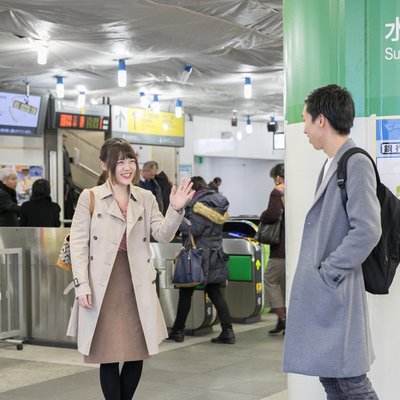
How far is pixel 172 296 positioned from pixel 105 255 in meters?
4.12

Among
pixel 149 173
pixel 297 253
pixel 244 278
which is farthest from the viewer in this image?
pixel 149 173

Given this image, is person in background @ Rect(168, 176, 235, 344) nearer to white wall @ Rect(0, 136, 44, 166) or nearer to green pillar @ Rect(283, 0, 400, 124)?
green pillar @ Rect(283, 0, 400, 124)

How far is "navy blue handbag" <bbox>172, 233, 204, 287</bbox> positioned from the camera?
7.35 m

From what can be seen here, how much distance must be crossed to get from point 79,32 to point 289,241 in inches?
237

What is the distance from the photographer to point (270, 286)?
823 cm

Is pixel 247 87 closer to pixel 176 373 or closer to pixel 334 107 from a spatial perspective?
pixel 176 373

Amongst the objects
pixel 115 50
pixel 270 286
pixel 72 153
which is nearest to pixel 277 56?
pixel 115 50

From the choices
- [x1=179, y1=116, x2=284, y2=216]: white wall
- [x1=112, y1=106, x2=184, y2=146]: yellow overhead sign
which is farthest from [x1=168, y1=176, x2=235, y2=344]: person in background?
[x1=179, y1=116, x2=284, y2=216]: white wall

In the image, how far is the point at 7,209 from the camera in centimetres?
1026

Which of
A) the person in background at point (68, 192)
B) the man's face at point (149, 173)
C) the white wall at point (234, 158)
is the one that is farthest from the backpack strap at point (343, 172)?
the white wall at point (234, 158)

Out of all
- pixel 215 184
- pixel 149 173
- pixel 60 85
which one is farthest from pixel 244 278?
pixel 60 85

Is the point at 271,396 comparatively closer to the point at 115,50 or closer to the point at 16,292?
the point at 16,292

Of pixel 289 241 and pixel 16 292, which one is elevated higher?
pixel 289 241

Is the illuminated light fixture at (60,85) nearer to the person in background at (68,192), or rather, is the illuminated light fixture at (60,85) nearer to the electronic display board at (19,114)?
the electronic display board at (19,114)
